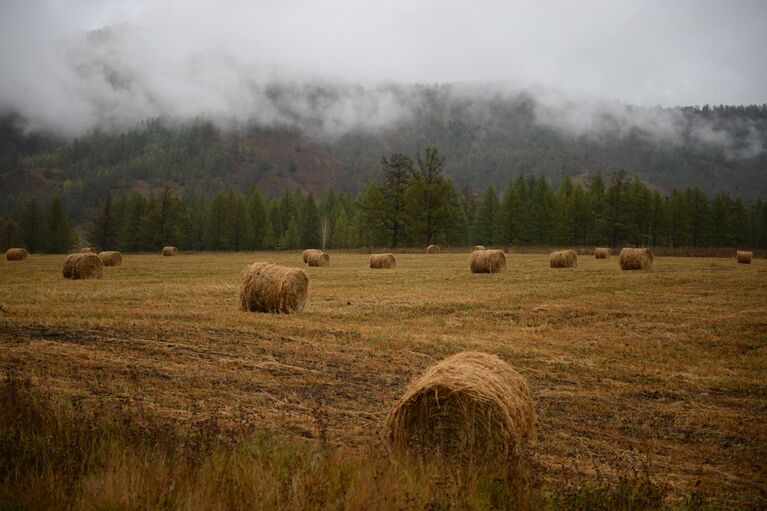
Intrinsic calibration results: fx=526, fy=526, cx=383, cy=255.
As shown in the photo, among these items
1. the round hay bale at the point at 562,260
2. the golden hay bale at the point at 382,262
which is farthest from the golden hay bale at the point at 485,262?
the golden hay bale at the point at 382,262

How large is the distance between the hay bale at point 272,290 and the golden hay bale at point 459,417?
1001cm

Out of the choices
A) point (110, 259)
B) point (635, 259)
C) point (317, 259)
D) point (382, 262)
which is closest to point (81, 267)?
point (110, 259)

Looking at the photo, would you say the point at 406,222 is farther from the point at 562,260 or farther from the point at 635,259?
the point at 635,259

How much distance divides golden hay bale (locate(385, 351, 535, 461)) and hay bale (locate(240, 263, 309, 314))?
10010 mm

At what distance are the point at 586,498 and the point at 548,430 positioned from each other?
2459mm

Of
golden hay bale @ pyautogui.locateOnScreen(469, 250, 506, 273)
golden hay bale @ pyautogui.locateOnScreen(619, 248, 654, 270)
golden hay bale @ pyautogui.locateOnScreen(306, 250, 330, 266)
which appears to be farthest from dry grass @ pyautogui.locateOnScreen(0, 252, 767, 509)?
golden hay bale @ pyautogui.locateOnScreen(306, 250, 330, 266)

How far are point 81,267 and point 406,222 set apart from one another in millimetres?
53789

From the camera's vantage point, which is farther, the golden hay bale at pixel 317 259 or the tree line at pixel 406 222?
the tree line at pixel 406 222

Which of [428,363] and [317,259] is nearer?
[428,363]

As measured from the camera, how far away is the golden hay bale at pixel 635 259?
1227 inches

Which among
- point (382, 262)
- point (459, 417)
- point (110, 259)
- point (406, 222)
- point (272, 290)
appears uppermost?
point (406, 222)

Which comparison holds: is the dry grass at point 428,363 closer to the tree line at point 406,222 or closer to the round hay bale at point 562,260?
the round hay bale at point 562,260

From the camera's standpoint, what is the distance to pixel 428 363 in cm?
1012

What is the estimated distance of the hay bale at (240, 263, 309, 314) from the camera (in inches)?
612
